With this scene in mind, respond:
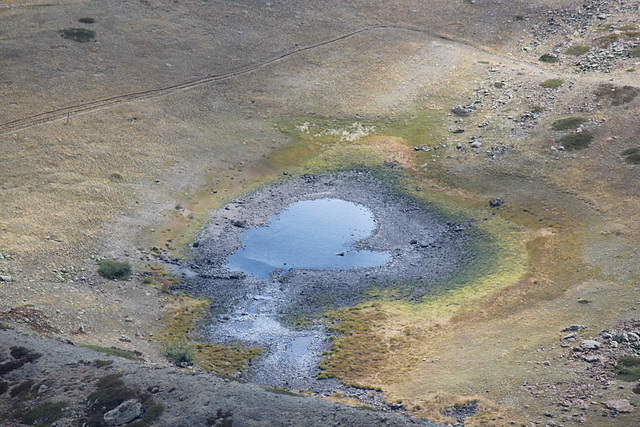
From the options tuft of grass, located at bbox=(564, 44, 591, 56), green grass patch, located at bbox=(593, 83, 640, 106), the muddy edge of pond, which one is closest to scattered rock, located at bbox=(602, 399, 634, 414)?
the muddy edge of pond

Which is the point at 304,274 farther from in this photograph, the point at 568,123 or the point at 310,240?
the point at 568,123

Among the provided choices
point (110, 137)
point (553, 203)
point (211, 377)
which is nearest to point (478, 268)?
point (553, 203)

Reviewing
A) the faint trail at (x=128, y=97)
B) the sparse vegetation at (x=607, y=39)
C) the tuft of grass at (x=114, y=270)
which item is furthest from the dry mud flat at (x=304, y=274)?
the sparse vegetation at (x=607, y=39)

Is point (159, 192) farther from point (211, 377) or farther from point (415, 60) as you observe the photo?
point (415, 60)

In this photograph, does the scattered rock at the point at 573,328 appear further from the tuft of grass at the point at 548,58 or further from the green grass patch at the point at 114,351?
the tuft of grass at the point at 548,58

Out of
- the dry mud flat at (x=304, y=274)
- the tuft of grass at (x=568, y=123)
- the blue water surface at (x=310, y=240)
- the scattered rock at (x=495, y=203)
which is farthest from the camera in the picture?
the tuft of grass at (x=568, y=123)

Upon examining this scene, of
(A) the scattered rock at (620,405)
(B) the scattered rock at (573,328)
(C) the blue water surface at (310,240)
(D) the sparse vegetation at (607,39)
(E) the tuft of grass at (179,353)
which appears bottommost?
(E) the tuft of grass at (179,353)
